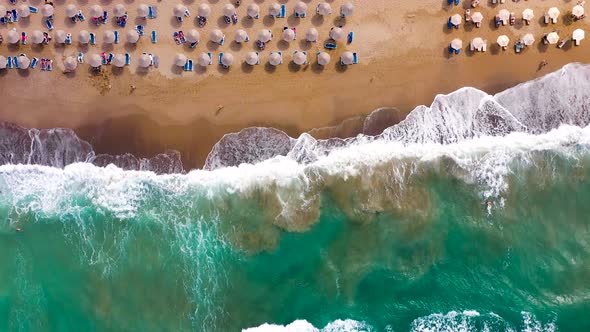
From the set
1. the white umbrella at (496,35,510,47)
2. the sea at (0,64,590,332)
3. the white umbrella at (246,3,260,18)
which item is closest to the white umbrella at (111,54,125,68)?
the sea at (0,64,590,332)

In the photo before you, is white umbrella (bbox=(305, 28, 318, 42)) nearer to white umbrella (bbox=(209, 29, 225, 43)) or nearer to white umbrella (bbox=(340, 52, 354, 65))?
white umbrella (bbox=(340, 52, 354, 65))

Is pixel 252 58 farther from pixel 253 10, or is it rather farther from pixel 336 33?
pixel 336 33

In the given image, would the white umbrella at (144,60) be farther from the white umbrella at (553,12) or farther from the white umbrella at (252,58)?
the white umbrella at (553,12)

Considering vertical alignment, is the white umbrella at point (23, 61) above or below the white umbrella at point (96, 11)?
below

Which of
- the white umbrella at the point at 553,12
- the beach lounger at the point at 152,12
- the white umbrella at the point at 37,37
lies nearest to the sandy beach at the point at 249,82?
the beach lounger at the point at 152,12

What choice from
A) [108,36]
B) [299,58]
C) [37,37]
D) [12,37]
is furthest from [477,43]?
[12,37]

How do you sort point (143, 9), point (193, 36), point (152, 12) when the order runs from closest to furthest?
1. point (143, 9)
2. point (193, 36)
3. point (152, 12)
